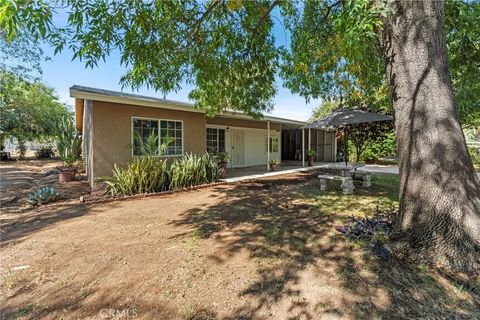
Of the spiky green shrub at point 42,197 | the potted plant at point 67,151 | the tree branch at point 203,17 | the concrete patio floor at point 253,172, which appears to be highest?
the tree branch at point 203,17

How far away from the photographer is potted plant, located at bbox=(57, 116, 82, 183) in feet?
33.0

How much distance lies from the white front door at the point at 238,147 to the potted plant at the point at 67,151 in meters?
7.61

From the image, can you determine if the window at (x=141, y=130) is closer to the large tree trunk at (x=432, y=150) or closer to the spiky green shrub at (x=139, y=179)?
the spiky green shrub at (x=139, y=179)

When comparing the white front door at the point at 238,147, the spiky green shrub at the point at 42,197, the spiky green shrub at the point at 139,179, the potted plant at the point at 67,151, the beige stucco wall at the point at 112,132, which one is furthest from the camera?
the white front door at the point at 238,147

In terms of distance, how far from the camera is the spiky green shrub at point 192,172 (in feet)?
26.2

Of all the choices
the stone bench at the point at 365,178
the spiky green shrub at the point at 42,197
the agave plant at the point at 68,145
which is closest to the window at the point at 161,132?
the spiky green shrub at the point at 42,197

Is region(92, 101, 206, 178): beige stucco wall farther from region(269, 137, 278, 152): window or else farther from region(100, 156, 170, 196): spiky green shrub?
region(269, 137, 278, 152): window

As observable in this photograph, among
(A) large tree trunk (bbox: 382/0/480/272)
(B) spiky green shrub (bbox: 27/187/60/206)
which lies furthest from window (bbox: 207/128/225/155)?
(A) large tree trunk (bbox: 382/0/480/272)

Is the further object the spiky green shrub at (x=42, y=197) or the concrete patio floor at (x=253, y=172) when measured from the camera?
the concrete patio floor at (x=253, y=172)

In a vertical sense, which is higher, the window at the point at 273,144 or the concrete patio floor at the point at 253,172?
the window at the point at 273,144

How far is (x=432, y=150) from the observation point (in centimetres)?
296

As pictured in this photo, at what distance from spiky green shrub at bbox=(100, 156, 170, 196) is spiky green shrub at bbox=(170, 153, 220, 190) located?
31 centimetres

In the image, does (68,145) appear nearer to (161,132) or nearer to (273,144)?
(161,132)

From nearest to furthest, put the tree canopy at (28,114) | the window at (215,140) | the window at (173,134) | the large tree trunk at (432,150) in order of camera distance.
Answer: the large tree trunk at (432,150), the window at (173,134), the window at (215,140), the tree canopy at (28,114)
